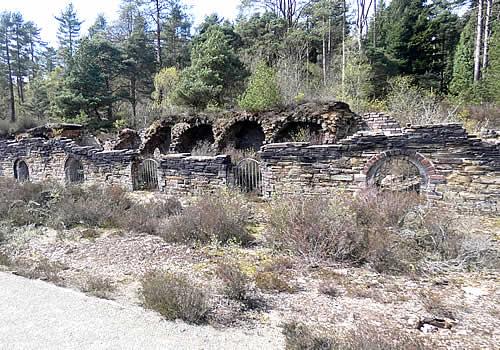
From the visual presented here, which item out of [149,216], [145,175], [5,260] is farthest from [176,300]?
[145,175]

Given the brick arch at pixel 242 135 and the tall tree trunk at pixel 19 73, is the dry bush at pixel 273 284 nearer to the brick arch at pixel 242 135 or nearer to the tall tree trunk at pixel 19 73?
the brick arch at pixel 242 135

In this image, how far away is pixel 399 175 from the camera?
9984 mm

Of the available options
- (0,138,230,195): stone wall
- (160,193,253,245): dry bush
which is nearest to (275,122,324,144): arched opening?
(0,138,230,195): stone wall

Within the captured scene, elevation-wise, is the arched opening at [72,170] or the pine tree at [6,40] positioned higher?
the pine tree at [6,40]

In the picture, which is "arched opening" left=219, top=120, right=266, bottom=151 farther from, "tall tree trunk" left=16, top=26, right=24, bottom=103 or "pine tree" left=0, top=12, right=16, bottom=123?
"tall tree trunk" left=16, top=26, right=24, bottom=103

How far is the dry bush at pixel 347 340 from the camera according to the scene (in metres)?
2.68

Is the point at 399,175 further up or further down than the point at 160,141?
further down

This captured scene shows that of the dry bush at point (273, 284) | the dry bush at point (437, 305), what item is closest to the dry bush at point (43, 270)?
the dry bush at point (273, 284)

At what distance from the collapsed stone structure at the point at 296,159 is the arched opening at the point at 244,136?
51mm

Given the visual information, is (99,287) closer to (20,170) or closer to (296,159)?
(296,159)

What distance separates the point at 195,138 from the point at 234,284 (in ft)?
48.5

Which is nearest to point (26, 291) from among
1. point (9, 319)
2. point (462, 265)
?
point (9, 319)

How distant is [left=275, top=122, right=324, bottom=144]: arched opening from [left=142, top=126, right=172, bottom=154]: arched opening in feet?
21.8

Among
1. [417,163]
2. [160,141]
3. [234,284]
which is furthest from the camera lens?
[160,141]
